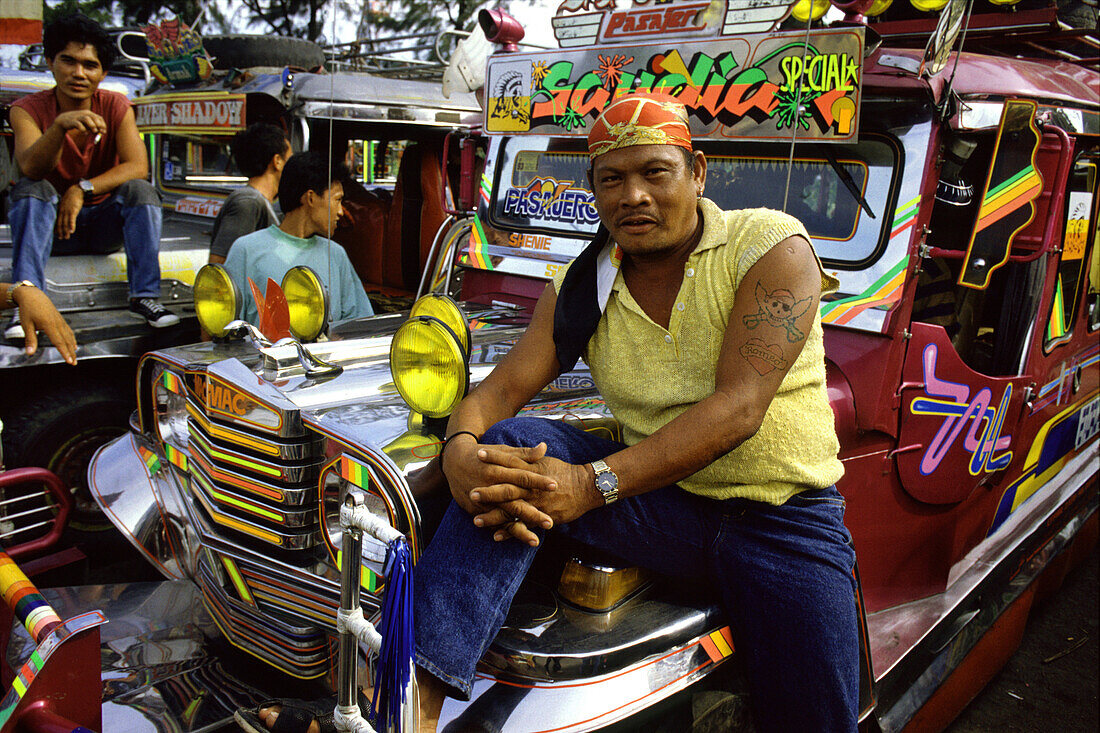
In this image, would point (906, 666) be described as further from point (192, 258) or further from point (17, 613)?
point (192, 258)

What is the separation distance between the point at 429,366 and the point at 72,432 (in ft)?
9.27

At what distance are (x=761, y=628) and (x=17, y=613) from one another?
152 centimetres

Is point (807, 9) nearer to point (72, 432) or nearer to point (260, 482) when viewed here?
point (260, 482)

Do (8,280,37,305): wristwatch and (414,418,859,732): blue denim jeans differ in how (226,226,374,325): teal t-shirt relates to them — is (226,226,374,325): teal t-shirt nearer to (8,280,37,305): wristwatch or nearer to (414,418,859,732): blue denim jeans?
(8,280,37,305): wristwatch

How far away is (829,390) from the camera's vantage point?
2115 millimetres

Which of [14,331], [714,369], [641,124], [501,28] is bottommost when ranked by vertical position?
[14,331]

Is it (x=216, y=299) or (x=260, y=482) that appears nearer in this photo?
(x=260, y=482)

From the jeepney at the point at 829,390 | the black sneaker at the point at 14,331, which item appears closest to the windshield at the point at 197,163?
the black sneaker at the point at 14,331

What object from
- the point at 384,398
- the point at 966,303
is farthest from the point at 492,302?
the point at 966,303

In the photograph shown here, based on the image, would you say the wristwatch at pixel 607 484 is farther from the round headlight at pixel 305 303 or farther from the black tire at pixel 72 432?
the black tire at pixel 72 432

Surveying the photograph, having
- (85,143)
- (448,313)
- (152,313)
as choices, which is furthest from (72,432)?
(448,313)

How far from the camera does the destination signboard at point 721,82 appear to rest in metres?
2.07

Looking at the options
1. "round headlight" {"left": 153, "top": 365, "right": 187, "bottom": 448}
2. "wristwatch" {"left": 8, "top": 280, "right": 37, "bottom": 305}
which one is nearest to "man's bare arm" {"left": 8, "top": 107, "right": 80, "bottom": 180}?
"wristwatch" {"left": 8, "top": 280, "right": 37, "bottom": 305}

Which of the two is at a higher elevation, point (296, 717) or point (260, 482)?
point (260, 482)
